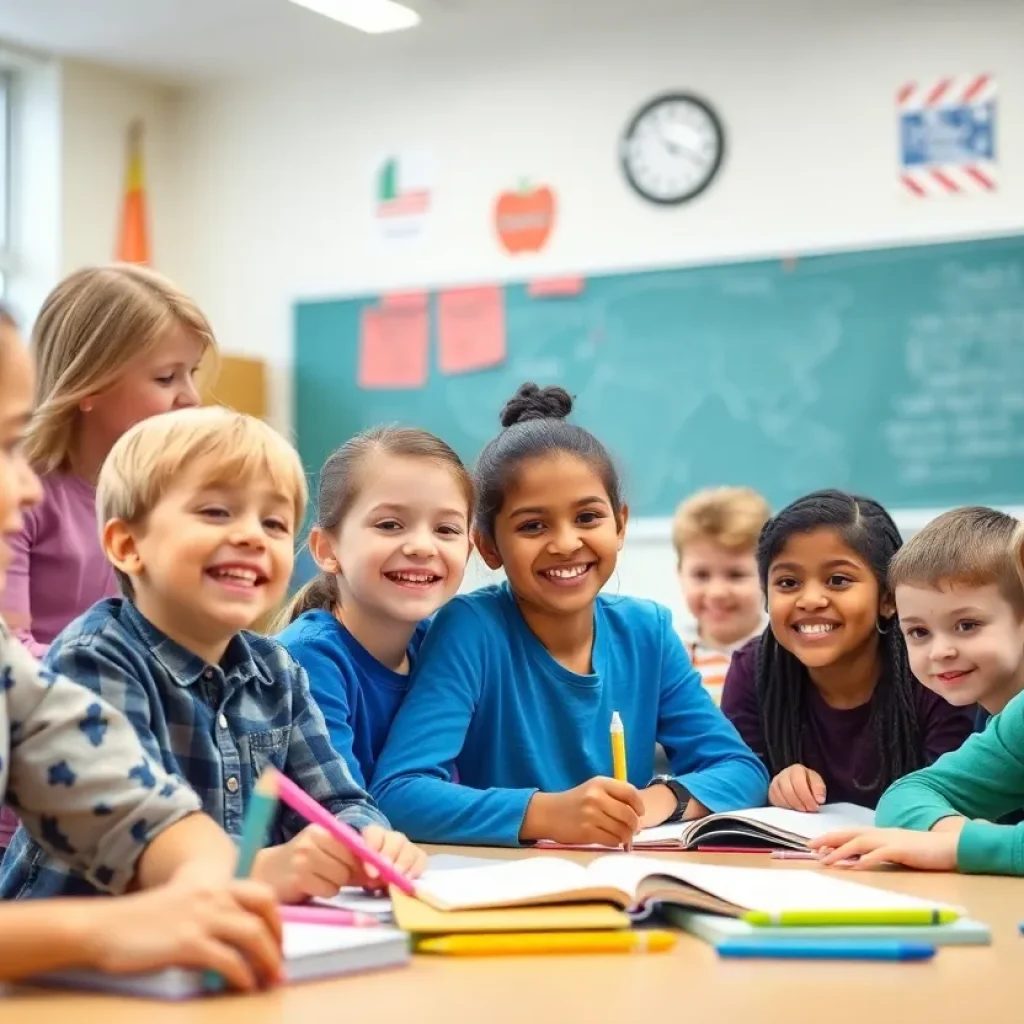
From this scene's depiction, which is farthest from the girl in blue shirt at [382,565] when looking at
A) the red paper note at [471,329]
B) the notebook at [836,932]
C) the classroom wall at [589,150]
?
the red paper note at [471,329]

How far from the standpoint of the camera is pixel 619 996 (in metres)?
0.89

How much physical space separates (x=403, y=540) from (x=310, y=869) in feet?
2.47

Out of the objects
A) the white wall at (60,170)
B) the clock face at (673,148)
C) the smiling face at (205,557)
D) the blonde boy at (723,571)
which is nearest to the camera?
the smiling face at (205,557)

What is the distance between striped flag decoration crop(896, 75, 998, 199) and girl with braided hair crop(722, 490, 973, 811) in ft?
9.59

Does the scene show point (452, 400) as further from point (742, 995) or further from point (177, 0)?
point (742, 995)

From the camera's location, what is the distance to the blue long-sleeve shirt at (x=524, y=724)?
1.68 metres

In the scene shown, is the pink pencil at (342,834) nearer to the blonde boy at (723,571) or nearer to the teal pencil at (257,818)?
the teal pencil at (257,818)

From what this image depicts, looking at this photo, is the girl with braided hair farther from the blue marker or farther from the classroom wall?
the classroom wall

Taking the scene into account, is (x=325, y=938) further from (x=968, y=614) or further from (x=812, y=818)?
(x=968, y=614)

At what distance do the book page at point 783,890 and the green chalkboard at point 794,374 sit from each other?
146 inches

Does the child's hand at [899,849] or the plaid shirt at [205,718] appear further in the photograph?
the child's hand at [899,849]

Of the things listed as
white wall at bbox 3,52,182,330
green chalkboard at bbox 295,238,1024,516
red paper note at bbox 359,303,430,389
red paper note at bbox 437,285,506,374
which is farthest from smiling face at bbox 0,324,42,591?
white wall at bbox 3,52,182,330

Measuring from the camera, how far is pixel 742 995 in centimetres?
89

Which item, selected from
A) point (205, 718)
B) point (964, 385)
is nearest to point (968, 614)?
point (205, 718)
